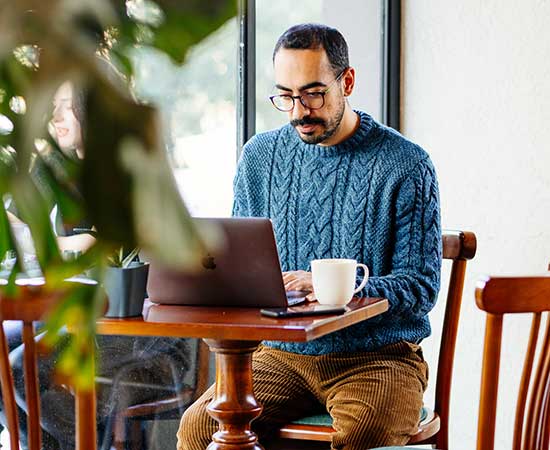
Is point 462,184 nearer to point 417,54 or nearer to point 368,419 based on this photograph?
point 417,54

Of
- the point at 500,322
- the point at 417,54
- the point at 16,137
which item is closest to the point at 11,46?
the point at 16,137

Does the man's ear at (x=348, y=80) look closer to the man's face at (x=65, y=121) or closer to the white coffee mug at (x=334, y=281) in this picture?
the white coffee mug at (x=334, y=281)

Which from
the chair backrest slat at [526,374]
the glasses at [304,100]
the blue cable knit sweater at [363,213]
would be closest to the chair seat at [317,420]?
the blue cable knit sweater at [363,213]

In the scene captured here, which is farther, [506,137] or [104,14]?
[506,137]

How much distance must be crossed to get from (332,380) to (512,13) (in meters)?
1.41

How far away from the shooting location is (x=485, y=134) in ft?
10.1

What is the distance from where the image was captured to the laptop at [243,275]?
1.80m

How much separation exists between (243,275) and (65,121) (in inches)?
64.5

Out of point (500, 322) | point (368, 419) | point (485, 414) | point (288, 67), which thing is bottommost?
point (368, 419)

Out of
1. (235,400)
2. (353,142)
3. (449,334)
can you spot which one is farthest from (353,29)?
(235,400)

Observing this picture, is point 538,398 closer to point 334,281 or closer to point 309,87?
point 334,281

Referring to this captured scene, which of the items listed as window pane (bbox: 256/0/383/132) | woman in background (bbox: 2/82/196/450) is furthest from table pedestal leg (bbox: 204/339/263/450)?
window pane (bbox: 256/0/383/132)

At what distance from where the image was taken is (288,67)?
2.29 meters

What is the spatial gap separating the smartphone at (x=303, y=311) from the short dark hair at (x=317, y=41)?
0.77 metres
